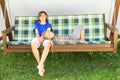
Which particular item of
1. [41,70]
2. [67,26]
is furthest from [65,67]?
[67,26]

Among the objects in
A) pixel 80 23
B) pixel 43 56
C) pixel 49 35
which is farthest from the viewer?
pixel 80 23

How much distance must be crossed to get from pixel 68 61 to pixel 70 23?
2.41 feet

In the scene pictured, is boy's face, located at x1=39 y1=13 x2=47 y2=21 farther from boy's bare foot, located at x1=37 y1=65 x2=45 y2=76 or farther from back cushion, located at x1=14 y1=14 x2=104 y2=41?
boy's bare foot, located at x1=37 y1=65 x2=45 y2=76

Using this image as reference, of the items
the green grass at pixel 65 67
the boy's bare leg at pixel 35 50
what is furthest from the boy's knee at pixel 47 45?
the green grass at pixel 65 67

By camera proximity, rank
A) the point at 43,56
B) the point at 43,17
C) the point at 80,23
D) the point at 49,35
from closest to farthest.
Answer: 1. the point at 43,56
2. the point at 49,35
3. the point at 43,17
4. the point at 80,23

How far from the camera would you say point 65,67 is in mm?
6852

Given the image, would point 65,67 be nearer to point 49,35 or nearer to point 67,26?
point 49,35

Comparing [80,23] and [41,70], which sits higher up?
[80,23]

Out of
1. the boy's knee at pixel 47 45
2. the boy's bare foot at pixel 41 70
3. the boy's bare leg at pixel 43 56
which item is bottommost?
the boy's bare foot at pixel 41 70

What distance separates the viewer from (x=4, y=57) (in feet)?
24.6

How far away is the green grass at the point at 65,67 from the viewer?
6336mm

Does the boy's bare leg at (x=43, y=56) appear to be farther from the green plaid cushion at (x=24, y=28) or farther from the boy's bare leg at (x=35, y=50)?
the green plaid cushion at (x=24, y=28)

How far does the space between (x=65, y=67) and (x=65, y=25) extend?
37.0 inches

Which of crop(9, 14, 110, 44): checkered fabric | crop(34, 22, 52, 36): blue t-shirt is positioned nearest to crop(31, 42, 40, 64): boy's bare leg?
crop(34, 22, 52, 36): blue t-shirt
